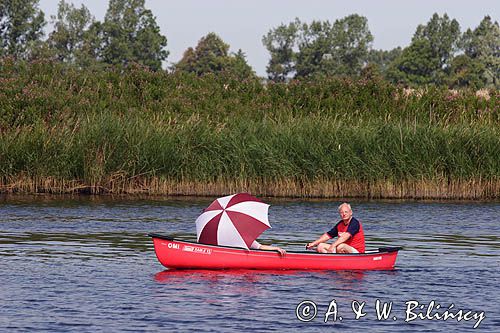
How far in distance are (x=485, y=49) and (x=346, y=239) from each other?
101557 mm

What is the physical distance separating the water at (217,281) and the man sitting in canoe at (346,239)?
609 millimetres

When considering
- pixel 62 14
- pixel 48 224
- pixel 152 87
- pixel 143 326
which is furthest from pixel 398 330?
pixel 62 14

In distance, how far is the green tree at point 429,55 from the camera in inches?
4540

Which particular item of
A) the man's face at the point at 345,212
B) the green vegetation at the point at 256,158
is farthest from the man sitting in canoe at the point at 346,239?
the green vegetation at the point at 256,158

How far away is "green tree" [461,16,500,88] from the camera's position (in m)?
112

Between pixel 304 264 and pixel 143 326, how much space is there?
18.8 feet

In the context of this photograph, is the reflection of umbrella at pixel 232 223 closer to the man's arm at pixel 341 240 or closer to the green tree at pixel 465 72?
the man's arm at pixel 341 240

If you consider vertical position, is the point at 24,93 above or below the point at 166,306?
above

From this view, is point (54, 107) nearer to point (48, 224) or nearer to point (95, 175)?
point (95, 175)

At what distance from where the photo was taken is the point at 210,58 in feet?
431

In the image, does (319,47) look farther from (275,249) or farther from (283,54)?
(275,249)

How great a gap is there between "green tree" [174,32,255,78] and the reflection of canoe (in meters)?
106

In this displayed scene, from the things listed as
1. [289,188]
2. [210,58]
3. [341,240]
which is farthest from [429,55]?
[341,240]

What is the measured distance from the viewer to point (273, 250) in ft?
68.7
